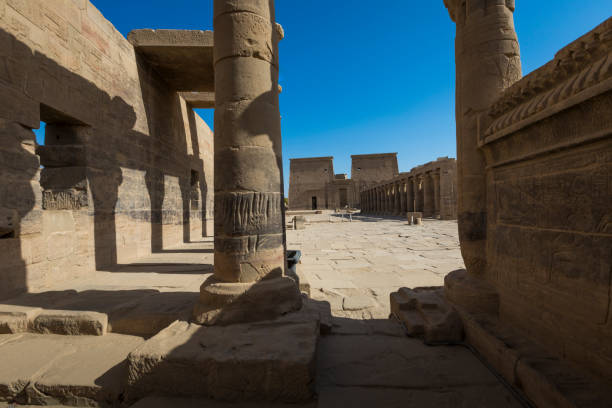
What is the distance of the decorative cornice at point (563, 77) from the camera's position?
1.61m

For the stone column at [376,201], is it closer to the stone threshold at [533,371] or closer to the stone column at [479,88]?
the stone column at [479,88]

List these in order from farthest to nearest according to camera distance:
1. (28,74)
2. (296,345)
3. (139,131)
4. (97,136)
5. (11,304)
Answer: (139,131), (97,136), (28,74), (11,304), (296,345)

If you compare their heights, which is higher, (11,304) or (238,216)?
(238,216)

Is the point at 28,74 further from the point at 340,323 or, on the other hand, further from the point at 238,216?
the point at 340,323

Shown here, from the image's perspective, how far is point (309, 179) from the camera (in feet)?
149

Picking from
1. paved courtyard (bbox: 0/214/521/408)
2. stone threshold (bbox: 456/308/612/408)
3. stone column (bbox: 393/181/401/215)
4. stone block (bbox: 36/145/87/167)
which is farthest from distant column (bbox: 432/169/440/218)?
stone block (bbox: 36/145/87/167)

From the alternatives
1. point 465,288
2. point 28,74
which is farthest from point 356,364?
point 28,74

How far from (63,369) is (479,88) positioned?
460cm

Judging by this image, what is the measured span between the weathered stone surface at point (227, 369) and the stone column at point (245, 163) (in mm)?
620

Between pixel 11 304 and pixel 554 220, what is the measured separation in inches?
203

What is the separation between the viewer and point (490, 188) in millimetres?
2750

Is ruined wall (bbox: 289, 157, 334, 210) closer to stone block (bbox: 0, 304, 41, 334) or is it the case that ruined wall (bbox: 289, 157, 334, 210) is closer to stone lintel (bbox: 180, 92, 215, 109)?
stone lintel (bbox: 180, 92, 215, 109)

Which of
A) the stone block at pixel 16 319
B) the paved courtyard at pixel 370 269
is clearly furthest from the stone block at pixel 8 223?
the paved courtyard at pixel 370 269

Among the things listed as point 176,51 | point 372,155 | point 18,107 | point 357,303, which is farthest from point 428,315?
point 372,155
